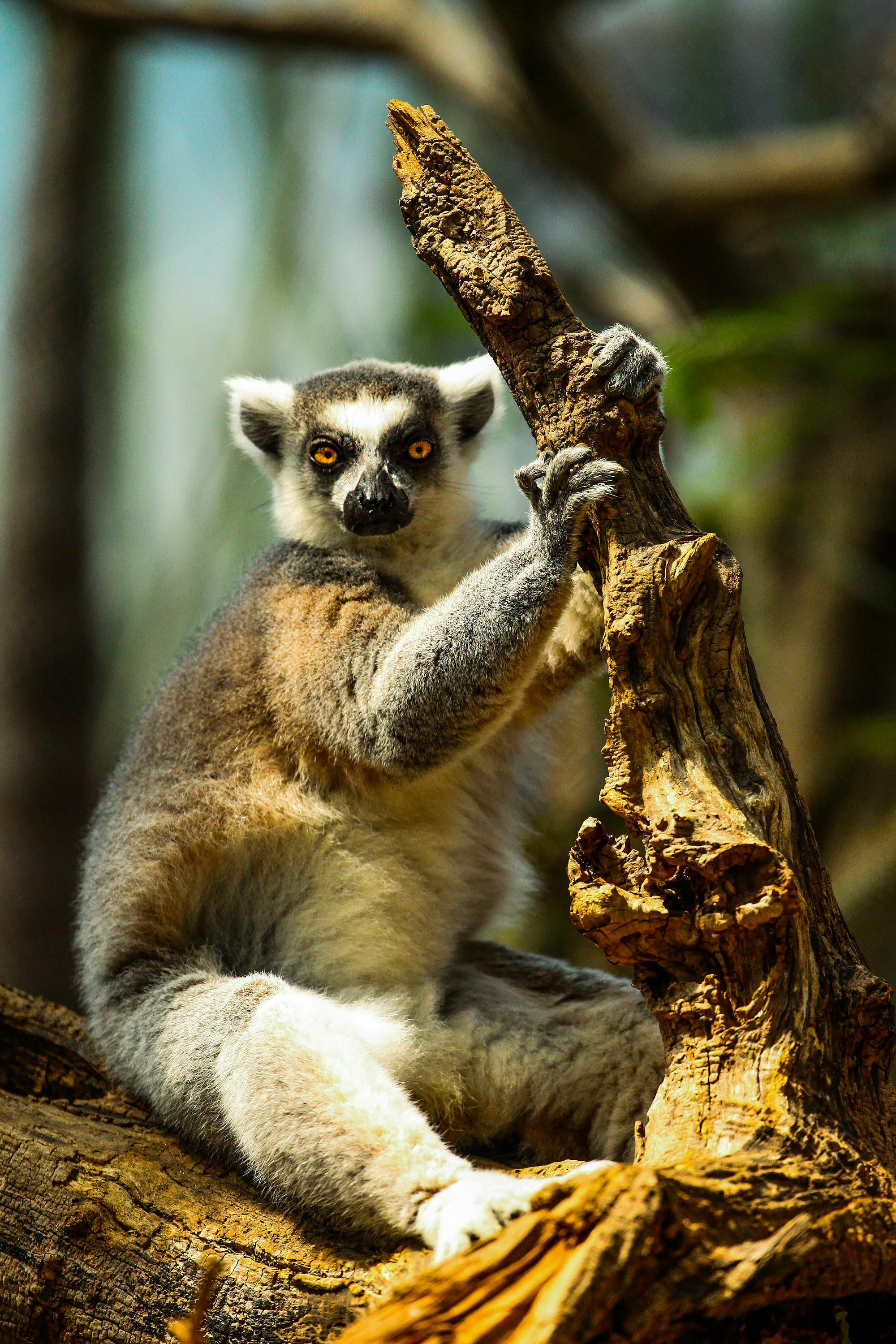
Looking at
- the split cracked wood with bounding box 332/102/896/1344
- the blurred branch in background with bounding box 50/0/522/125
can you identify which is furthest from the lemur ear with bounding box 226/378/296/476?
the blurred branch in background with bounding box 50/0/522/125

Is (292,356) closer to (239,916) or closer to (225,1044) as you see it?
(239,916)

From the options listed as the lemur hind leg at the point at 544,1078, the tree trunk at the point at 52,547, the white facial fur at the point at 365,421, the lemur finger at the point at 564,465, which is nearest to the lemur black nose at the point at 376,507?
the white facial fur at the point at 365,421

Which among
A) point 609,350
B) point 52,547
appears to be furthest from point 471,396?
point 52,547

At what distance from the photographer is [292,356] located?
11195 millimetres

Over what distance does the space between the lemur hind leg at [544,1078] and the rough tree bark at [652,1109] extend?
2.50ft

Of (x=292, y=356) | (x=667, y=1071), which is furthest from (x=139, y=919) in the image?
(x=292, y=356)

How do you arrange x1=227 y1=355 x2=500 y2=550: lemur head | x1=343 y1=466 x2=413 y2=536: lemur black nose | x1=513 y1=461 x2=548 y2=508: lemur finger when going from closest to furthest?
x1=513 y1=461 x2=548 y2=508: lemur finger → x1=343 y1=466 x2=413 y2=536: lemur black nose → x1=227 y1=355 x2=500 y2=550: lemur head

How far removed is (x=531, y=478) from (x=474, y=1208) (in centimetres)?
207

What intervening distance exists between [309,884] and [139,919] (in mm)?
643

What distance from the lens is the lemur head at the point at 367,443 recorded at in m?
4.80

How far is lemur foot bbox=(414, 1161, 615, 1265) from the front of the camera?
108 inches

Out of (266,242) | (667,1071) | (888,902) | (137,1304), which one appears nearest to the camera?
(667,1071)

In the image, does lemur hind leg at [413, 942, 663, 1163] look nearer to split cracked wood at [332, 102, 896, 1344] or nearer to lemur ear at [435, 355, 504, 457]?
split cracked wood at [332, 102, 896, 1344]

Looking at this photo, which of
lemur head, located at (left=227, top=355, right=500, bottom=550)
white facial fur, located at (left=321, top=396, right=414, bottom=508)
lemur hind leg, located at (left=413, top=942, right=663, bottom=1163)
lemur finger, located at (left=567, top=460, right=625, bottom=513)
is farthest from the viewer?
white facial fur, located at (left=321, top=396, right=414, bottom=508)
